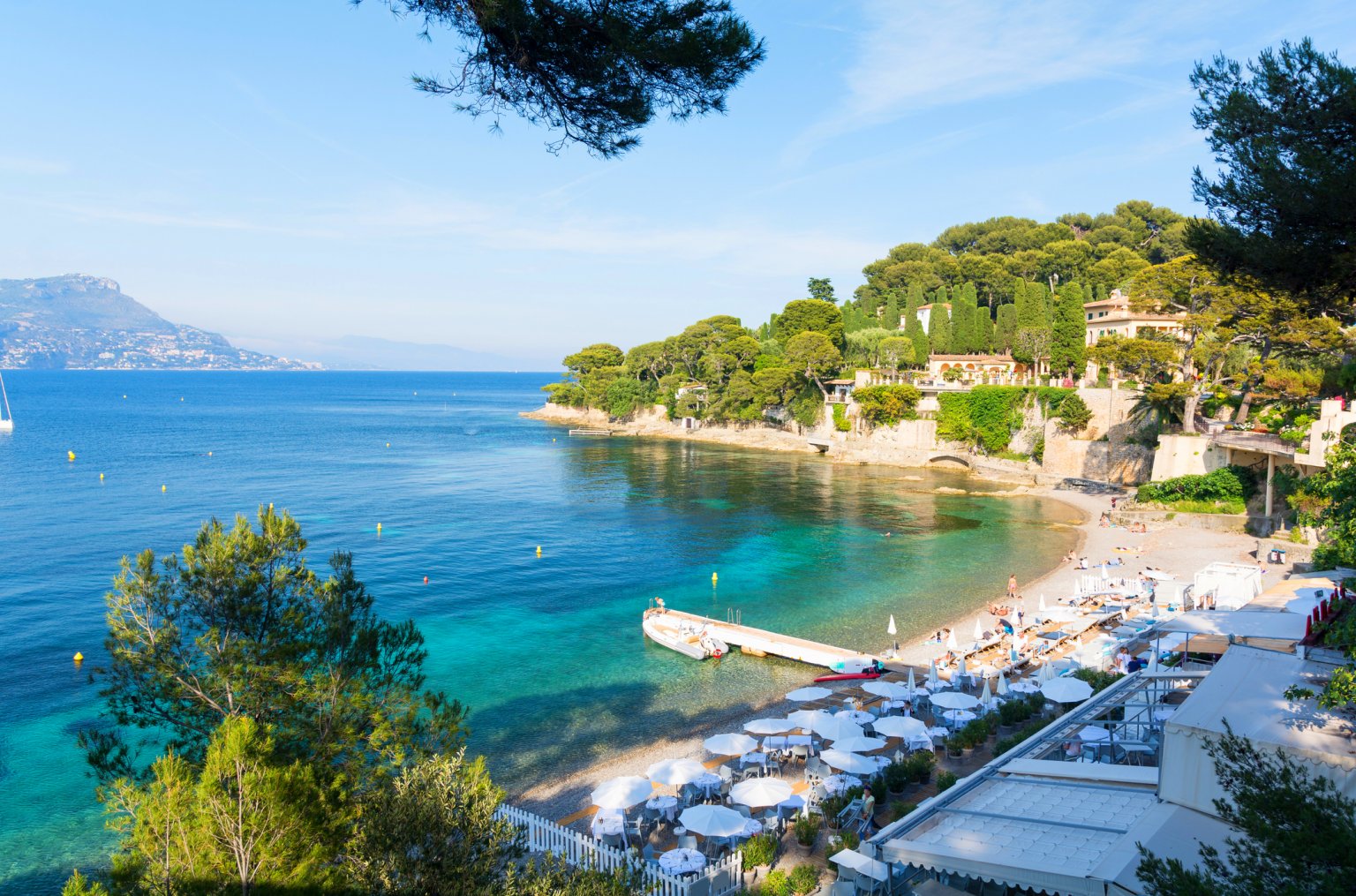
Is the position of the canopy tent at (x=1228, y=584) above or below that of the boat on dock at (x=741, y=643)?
above

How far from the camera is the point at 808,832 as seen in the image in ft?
36.8

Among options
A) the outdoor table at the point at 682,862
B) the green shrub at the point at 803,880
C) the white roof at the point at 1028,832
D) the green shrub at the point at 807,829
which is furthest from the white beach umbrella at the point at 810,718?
the white roof at the point at 1028,832

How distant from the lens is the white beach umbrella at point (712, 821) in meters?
11.3

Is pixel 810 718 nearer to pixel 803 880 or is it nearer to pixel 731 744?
pixel 731 744

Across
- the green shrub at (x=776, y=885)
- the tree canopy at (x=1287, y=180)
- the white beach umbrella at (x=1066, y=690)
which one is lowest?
the green shrub at (x=776, y=885)

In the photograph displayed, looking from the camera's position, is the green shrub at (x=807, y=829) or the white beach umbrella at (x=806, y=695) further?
the white beach umbrella at (x=806, y=695)

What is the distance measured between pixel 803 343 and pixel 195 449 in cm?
4796

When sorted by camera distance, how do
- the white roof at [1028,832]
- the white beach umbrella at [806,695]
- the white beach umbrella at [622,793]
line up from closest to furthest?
the white roof at [1028,832], the white beach umbrella at [622,793], the white beach umbrella at [806,695]

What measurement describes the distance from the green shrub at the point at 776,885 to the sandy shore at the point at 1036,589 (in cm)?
472

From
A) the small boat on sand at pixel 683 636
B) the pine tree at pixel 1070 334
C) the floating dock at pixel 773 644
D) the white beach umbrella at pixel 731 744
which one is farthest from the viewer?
the pine tree at pixel 1070 334

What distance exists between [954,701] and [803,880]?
7.37 m

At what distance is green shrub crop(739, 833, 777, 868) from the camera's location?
10392mm

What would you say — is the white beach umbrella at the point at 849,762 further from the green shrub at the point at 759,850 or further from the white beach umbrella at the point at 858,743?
the green shrub at the point at 759,850

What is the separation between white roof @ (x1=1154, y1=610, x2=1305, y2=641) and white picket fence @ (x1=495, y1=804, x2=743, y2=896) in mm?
7682
